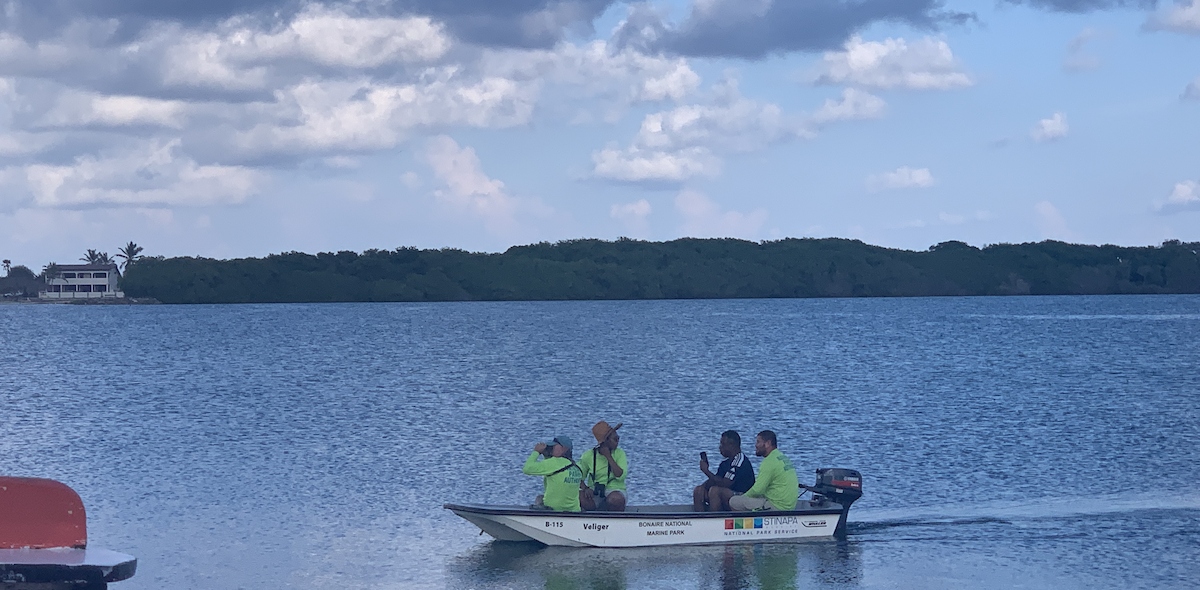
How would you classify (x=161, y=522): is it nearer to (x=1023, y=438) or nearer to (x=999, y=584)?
(x=999, y=584)

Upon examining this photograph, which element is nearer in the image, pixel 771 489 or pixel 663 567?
pixel 663 567

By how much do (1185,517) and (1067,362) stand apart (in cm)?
5613

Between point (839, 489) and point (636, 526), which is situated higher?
point (839, 489)

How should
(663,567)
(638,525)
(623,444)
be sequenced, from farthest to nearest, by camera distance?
(623,444) < (638,525) < (663,567)

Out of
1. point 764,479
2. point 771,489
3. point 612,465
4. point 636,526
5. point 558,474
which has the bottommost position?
point 636,526

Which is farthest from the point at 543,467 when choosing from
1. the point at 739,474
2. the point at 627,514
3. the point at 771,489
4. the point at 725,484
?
the point at 771,489

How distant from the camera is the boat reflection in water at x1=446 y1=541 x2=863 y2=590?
19.6m

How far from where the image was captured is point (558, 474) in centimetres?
2155

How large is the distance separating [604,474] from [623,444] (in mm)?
17021

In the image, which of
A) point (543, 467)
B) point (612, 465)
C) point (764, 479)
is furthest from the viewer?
point (764, 479)

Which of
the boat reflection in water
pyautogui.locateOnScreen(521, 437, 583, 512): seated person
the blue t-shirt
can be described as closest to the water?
the boat reflection in water

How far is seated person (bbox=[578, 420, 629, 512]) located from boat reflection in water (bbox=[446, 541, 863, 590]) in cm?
78

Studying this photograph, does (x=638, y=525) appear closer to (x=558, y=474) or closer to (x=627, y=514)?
(x=627, y=514)

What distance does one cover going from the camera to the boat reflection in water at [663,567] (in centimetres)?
1959
